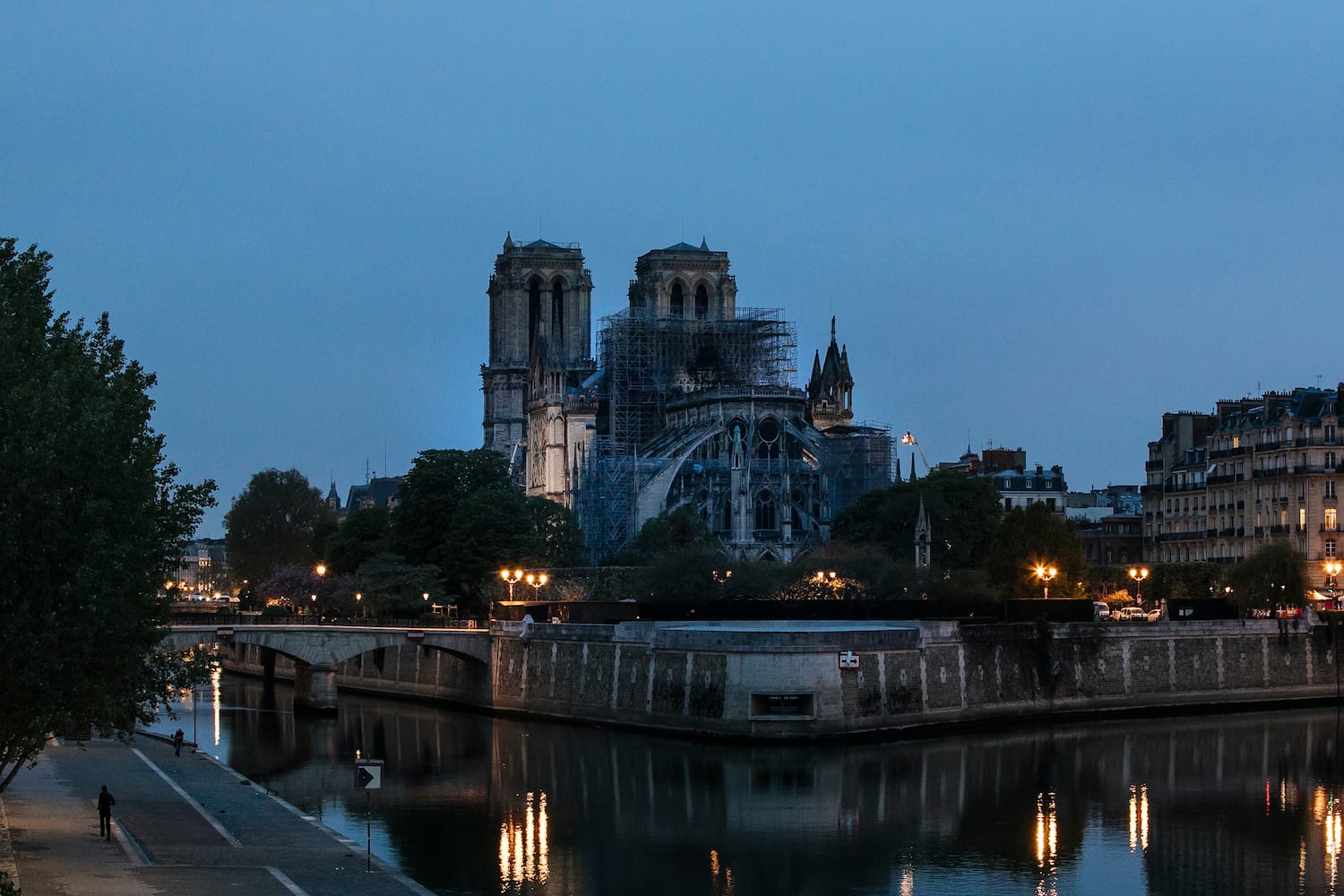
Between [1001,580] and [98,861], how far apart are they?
52802mm

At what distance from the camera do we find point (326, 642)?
6588 centimetres

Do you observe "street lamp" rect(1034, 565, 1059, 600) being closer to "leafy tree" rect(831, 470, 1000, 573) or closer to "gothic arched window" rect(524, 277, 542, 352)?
"leafy tree" rect(831, 470, 1000, 573)

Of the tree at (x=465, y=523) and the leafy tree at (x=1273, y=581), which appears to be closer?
the leafy tree at (x=1273, y=581)

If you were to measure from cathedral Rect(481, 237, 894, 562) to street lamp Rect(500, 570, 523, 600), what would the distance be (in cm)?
2742

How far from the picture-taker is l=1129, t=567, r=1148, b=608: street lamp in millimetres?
80938

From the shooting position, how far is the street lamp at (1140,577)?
3187 inches

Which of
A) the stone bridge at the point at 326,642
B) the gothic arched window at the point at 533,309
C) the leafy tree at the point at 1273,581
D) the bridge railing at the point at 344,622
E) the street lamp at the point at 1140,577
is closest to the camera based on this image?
the stone bridge at the point at 326,642

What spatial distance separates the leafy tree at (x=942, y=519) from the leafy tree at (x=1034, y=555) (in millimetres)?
4352

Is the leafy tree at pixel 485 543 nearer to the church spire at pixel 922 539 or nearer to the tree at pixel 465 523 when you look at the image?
the tree at pixel 465 523

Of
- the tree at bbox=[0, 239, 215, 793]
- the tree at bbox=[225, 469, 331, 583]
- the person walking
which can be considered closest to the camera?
the tree at bbox=[0, 239, 215, 793]

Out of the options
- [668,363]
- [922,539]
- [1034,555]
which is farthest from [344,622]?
[668,363]

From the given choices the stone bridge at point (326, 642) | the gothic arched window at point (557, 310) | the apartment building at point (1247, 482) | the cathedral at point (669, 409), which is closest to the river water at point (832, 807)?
the stone bridge at point (326, 642)

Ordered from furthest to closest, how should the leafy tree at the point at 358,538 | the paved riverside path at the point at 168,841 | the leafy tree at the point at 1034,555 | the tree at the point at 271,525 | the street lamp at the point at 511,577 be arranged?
the tree at the point at 271,525
the leafy tree at the point at 358,538
the street lamp at the point at 511,577
the leafy tree at the point at 1034,555
the paved riverside path at the point at 168,841

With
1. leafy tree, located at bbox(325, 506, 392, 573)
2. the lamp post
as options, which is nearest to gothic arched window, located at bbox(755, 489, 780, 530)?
leafy tree, located at bbox(325, 506, 392, 573)
